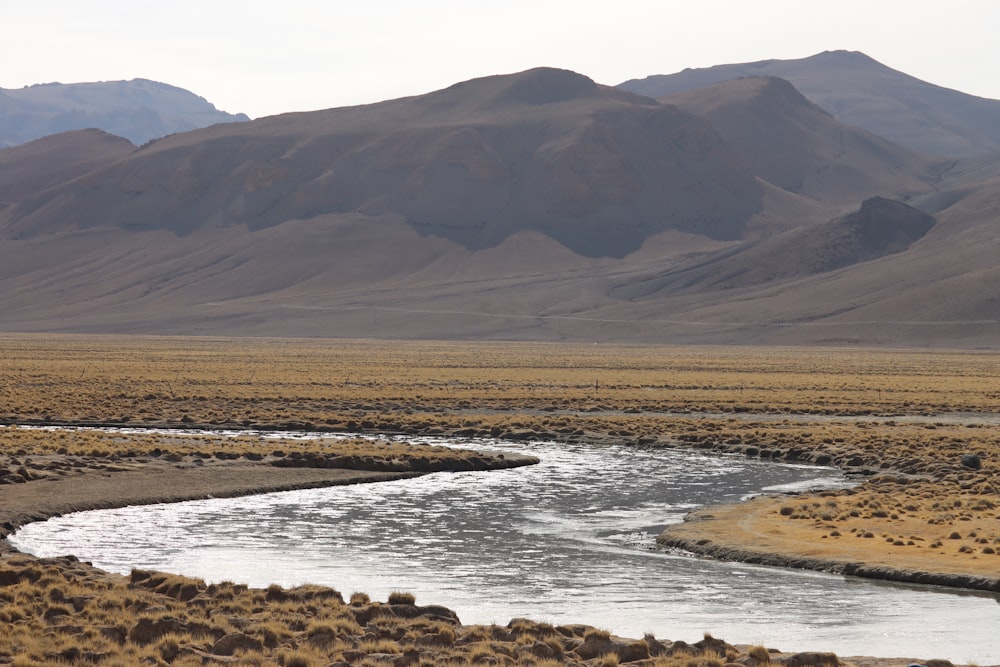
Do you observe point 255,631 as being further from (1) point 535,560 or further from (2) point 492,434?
(2) point 492,434

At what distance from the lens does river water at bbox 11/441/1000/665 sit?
18.5 meters

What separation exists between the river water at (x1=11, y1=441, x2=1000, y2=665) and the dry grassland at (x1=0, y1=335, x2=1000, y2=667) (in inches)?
66.0

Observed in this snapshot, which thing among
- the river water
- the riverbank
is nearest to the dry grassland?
the riverbank

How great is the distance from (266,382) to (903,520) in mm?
49977

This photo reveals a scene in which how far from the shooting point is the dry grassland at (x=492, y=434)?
1590 cm

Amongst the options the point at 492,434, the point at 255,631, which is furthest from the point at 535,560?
the point at 492,434

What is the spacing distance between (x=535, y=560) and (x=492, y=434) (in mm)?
25206

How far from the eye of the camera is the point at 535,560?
23375 millimetres

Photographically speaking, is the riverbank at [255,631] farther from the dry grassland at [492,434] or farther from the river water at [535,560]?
the river water at [535,560]

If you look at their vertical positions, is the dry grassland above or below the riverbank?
below

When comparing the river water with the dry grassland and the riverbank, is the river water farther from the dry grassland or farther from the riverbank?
the riverbank

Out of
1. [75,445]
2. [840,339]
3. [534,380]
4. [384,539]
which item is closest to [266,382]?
[534,380]

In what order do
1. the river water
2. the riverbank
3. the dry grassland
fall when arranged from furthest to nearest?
the river water < the dry grassland < the riverbank

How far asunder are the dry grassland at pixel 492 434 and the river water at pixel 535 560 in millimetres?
1677
